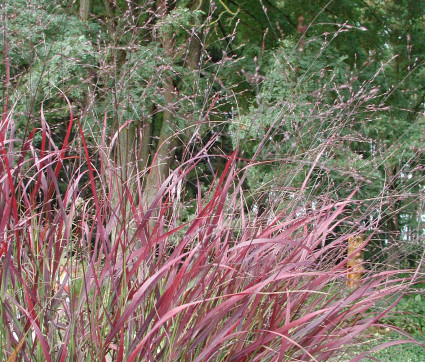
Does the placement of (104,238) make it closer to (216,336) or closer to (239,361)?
(216,336)

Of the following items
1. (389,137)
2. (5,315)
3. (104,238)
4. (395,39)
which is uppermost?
(104,238)

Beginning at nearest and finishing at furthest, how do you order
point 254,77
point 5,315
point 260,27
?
point 5,315, point 254,77, point 260,27

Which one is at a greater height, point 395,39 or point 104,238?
point 104,238

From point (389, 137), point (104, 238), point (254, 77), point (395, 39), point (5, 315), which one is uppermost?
point (254, 77)

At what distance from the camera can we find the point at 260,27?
320 inches

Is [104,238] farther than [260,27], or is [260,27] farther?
[260,27]

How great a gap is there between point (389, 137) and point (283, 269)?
18.6 ft

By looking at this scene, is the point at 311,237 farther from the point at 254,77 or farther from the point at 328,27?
the point at 328,27

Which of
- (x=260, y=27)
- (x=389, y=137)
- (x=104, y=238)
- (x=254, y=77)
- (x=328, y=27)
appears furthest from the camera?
(x=260, y=27)

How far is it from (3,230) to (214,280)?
624 mm

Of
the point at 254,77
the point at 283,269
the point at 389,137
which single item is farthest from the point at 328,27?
the point at 283,269

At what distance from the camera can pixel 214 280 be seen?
1.51 m

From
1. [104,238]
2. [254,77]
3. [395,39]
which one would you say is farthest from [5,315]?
[395,39]

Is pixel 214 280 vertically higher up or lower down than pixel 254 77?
lower down
